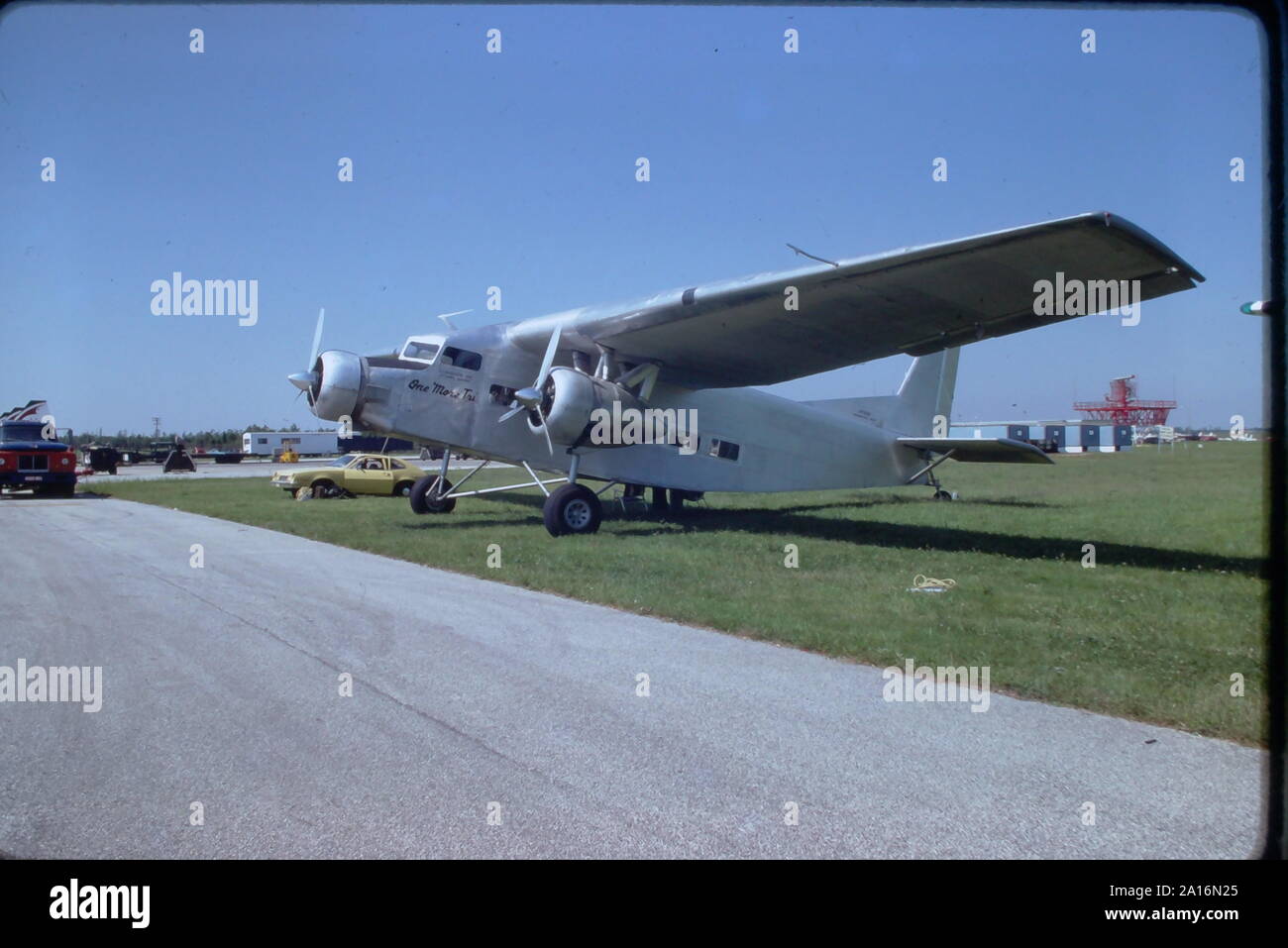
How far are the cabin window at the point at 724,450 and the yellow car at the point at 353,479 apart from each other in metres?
13.9

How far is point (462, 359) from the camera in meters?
16.9

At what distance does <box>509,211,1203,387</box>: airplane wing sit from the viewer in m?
10.8

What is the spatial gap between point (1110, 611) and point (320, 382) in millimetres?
12775

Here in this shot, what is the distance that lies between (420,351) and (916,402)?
1225cm

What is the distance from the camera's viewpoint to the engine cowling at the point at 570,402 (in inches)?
605

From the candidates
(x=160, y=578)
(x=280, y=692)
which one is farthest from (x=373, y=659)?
(x=160, y=578)

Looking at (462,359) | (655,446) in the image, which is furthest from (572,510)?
(462,359)

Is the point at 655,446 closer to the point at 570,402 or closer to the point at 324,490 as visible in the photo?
the point at 570,402

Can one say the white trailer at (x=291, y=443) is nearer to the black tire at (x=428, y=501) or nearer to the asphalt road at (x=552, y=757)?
the black tire at (x=428, y=501)

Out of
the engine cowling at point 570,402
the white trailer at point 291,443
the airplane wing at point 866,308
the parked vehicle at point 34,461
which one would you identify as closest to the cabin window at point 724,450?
the airplane wing at point 866,308

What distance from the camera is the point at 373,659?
7414 mm

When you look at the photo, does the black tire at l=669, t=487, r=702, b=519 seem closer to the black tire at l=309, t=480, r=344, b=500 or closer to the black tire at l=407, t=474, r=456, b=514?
the black tire at l=407, t=474, r=456, b=514
